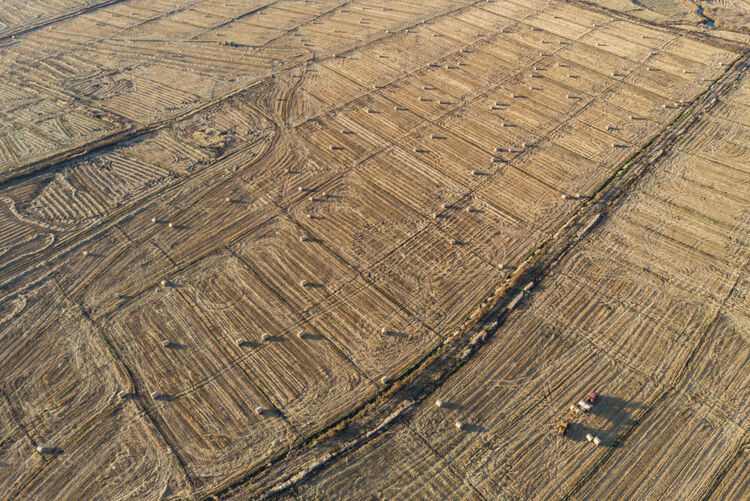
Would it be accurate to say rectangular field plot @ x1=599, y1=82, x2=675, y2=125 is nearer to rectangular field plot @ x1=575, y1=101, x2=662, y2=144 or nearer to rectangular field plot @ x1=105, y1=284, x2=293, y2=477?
rectangular field plot @ x1=575, y1=101, x2=662, y2=144

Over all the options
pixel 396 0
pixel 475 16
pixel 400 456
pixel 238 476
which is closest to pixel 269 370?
pixel 238 476

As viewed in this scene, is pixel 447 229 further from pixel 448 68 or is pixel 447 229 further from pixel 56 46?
pixel 56 46

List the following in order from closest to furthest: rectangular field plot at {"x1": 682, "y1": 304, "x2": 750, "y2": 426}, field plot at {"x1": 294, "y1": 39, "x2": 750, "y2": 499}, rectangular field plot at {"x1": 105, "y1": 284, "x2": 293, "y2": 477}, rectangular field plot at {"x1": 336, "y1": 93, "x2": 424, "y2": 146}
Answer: field plot at {"x1": 294, "y1": 39, "x2": 750, "y2": 499} → rectangular field plot at {"x1": 105, "y1": 284, "x2": 293, "y2": 477} → rectangular field plot at {"x1": 682, "y1": 304, "x2": 750, "y2": 426} → rectangular field plot at {"x1": 336, "y1": 93, "x2": 424, "y2": 146}

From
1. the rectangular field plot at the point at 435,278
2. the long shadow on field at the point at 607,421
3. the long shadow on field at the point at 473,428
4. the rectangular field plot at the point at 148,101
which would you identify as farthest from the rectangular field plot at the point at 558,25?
the long shadow on field at the point at 473,428

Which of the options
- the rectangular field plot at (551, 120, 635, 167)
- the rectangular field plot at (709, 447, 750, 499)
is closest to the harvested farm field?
the rectangular field plot at (709, 447, 750, 499)

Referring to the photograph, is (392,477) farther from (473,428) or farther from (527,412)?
(527,412)

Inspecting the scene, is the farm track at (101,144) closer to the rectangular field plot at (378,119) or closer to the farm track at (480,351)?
the rectangular field plot at (378,119)
